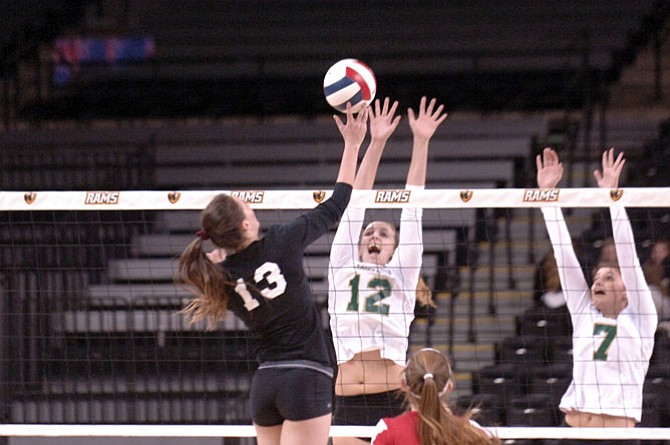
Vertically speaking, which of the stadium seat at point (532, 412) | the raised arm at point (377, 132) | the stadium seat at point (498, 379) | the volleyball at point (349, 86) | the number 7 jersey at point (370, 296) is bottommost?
the stadium seat at point (532, 412)

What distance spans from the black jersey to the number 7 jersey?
1.57 metres

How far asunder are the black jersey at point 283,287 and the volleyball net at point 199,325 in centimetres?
146

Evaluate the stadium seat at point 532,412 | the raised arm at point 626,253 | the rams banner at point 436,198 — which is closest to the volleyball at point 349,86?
the rams banner at point 436,198

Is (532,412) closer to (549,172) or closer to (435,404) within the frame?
(549,172)

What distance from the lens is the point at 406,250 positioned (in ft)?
22.2

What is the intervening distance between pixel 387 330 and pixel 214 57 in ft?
28.2

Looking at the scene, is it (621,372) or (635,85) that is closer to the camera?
(621,372)

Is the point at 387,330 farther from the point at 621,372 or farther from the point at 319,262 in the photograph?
the point at 319,262

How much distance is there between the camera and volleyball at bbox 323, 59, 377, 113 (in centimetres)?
648

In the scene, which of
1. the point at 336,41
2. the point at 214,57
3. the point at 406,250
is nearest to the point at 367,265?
the point at 406,250

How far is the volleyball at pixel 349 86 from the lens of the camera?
21.2 ft

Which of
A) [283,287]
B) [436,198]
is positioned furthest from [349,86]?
[283,287]

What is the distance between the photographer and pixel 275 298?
16.7ft

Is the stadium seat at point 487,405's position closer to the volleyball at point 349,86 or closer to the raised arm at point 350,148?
the volleyball at point 349,86
